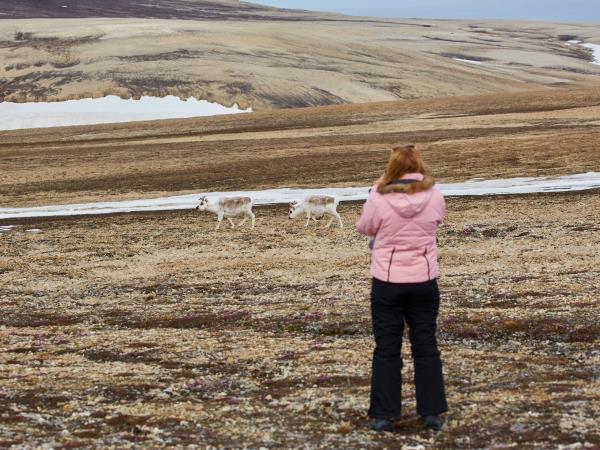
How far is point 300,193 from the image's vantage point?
41.4 metres

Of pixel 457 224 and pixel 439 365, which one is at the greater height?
pixel 439 365

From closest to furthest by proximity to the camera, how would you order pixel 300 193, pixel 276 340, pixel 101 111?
pixel 276 340
pixel 300 193
pixel 101 111

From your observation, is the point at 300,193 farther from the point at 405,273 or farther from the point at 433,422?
the point at 405,273

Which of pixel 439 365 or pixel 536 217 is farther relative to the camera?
pixel 536 217

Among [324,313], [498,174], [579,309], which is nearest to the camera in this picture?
[579,309]

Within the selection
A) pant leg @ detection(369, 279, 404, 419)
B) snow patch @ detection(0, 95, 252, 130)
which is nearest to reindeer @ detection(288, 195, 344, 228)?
pant leg @ detection(369, 279, 404, 419)

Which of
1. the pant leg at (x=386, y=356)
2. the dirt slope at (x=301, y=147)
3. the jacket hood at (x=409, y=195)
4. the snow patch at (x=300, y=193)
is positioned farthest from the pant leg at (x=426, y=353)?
the dirt slope at (x=301, y=147)

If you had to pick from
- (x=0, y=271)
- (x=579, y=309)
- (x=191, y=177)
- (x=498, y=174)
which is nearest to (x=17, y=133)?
(x=191, y=177)

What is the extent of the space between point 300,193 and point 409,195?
32.0m

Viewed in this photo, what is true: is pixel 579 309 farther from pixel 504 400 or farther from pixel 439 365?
pixel 439 365

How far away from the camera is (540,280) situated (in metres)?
19.0

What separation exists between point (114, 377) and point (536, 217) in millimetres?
19150

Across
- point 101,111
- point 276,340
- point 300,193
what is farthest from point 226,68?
point 276,340

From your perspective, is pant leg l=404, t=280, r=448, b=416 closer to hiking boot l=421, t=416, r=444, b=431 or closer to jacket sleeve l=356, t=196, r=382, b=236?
hiking boot l=421, t=416, r=444, b=431
